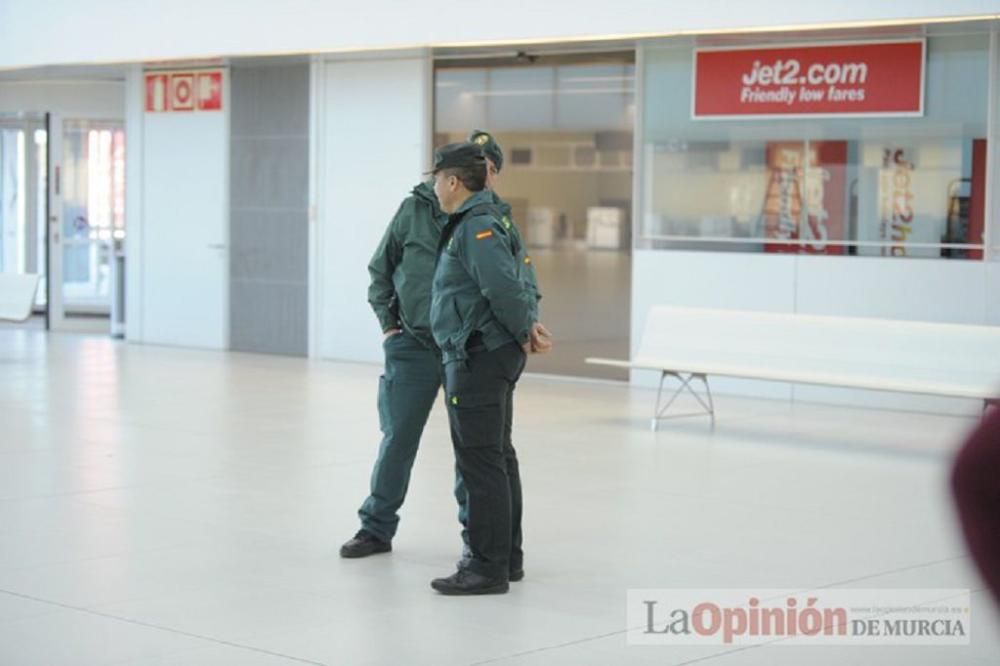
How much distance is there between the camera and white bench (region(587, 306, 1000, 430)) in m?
10.5

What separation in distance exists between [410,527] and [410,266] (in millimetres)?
1462

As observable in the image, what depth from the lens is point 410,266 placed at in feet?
22.0

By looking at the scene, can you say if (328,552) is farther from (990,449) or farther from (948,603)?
(990,449)

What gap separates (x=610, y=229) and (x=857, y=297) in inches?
141

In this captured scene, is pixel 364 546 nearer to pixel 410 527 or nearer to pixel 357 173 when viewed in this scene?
pixel 410 527

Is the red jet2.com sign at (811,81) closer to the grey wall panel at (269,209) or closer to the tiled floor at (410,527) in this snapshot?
the tiled floor at (410,527)

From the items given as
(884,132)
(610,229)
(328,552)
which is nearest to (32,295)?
(610,229)

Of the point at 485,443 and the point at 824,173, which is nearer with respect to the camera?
the point at 485,443

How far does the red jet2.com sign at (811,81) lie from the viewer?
1263 centimetres

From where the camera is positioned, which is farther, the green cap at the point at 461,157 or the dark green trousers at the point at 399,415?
the dark green trousers at the point at 399,415

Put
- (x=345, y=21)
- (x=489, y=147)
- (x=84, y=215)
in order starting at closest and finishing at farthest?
1. (x=489, y=147)
2. (x=345, y=21)
3. (x=84, y=215)

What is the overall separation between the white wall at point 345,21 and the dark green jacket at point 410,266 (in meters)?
6.42

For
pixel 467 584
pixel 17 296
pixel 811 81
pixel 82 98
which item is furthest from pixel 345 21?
pixel 467 584

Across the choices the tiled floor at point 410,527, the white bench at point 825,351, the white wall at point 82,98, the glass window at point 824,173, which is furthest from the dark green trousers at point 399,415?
the white wall at point 82,98
